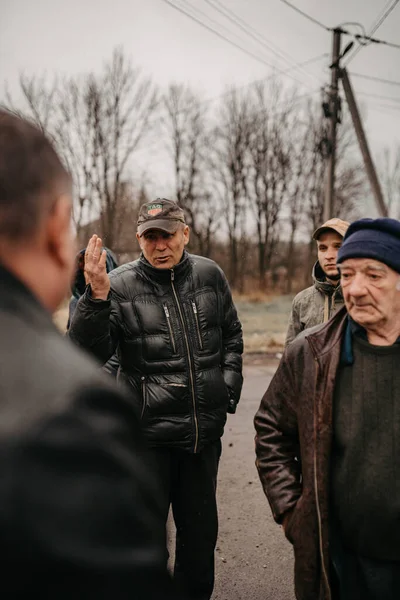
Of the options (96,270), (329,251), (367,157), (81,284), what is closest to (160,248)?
(96,270)

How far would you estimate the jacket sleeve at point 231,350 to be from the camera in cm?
308

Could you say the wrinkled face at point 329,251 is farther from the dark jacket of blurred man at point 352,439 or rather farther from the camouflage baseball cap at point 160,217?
the dark jacket of blurred man at point 352,439

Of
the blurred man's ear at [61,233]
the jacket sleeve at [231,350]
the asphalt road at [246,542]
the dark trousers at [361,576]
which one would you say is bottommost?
the asphalt road at [246,542]

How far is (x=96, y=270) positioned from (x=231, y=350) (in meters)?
1.10

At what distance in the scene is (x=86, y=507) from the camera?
63cm

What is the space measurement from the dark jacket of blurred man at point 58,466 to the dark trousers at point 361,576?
4.42 feet

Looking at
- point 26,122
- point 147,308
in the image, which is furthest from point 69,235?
point 147,308

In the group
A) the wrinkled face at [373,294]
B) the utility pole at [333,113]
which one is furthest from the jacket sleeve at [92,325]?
the utility pole at [333,113]

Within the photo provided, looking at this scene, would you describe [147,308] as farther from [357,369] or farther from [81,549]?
[81,549]

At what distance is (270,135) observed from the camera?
33.4 metres

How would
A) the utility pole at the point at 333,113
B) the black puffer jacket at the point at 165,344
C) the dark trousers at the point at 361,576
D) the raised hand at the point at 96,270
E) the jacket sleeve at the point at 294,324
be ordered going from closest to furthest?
the dark trousers at the point at 361,576 < the raised hand at the point at 96,270 < the black puffer jacket at the point at 165,344 < the jacket sleeve at the point at 294,324 < the utility pole at the point at 333,113

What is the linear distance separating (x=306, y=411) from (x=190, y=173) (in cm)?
2984

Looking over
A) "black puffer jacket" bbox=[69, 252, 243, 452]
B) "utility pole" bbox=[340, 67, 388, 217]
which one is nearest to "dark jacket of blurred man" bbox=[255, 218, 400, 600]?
"black puffer jacket" bbox=[69, 252, 243, 452]

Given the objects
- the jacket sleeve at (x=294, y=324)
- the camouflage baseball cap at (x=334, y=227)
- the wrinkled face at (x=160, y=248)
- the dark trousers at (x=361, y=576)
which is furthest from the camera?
the jacket sleeve at (x=294, y=324)
